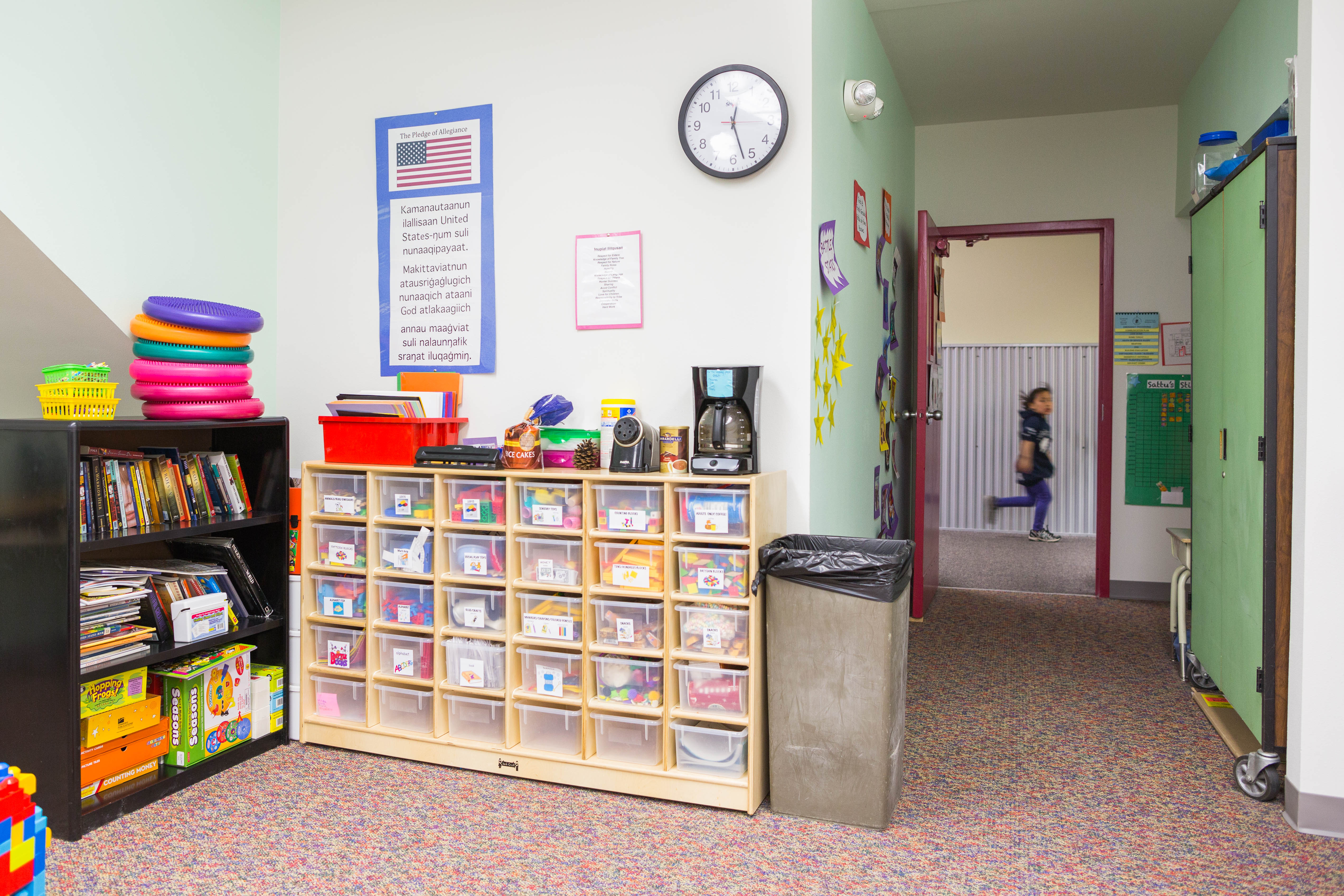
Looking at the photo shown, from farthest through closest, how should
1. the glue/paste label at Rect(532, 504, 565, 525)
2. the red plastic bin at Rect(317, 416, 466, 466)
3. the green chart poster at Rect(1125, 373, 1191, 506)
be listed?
the green chart poster at Rect(1125, 373, 1191, 506), the red plastic bin at Rect(317, 416, 466, 466), the glue/paste label at Rect(532, 504, 565, 525)

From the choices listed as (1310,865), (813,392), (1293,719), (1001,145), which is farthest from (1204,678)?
(1001,145)

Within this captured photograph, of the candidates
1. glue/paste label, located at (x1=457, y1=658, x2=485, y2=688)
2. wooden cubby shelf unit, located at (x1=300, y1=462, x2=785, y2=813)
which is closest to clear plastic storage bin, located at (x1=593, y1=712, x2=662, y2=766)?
wooden cubby shelf unit, located at (x1=300, y1=462, x2=785, y2=813)

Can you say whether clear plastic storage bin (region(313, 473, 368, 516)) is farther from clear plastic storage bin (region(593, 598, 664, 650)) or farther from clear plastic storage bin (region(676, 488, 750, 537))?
clear plastic storage bin (region(676, 488, 750, 537))

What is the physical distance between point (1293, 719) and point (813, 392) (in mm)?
1560

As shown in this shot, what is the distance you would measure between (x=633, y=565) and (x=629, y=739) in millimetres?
514

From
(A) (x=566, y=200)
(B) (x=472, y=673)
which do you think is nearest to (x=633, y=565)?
(B) (x=472, y=673)

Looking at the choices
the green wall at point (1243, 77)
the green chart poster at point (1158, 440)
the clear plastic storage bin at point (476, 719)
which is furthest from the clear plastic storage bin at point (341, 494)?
the green chart poster at point (1158, 440)

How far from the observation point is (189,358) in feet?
8.68

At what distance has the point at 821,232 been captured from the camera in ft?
9.26

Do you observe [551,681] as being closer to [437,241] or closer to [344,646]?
[344,646]

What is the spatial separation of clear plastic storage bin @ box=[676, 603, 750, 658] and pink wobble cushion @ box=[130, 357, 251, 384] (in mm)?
1564

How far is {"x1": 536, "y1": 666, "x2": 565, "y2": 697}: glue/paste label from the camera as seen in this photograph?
2641 mm

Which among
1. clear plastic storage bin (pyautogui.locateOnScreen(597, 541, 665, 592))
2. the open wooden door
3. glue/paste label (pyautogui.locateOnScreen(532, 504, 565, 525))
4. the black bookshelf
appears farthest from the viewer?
the open wooden door

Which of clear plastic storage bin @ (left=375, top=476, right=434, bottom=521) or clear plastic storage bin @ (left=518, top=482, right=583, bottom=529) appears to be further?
clear plastic storage bin @ (left=375, top=476, right=434, bottom=521)
